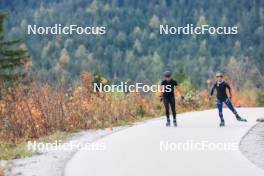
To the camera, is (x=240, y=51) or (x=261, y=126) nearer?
(x=261, y=126)

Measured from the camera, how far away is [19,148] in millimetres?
11555

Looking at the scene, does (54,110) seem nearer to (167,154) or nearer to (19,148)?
(19,148)

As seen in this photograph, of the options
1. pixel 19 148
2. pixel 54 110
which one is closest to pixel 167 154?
pixel 19 148

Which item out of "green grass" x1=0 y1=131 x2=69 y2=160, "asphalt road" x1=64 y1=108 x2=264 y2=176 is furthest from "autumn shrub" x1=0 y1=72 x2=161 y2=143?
"asphalt road" x1=64 y1=108 x2=264 y2=176

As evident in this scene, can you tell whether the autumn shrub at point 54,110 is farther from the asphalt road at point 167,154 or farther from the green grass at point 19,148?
the asphalt road at point 167,154

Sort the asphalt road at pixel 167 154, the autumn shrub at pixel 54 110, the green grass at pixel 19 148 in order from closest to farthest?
1. the asphalt road at pixel 167 154
2. the green grass at pixel 19 148
3. the autumn shrub at pixel 54 110

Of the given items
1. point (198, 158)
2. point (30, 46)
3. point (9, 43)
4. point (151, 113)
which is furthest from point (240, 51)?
point (198, 158)

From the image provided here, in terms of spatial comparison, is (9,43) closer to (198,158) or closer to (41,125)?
(41,125)

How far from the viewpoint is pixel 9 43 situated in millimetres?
43625

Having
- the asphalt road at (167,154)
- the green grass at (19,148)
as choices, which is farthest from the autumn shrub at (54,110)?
the asphalt road at (167,154)

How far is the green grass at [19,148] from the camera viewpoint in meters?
10.9

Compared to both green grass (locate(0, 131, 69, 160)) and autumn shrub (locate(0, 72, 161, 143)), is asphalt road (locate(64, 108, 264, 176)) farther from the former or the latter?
autumn shrub (locate(0, 72, 161, 143))

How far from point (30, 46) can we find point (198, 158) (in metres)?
171

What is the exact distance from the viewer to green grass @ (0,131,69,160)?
35.7ft
